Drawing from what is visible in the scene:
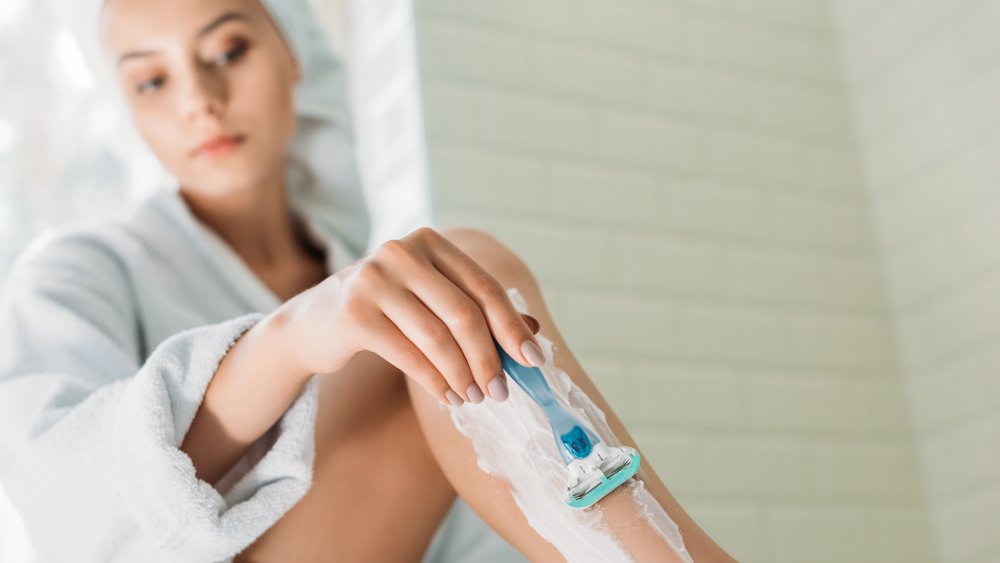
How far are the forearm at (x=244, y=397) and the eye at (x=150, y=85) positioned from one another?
457 millimetres

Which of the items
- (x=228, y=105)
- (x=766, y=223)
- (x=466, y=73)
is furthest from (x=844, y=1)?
(x=228, y=105)

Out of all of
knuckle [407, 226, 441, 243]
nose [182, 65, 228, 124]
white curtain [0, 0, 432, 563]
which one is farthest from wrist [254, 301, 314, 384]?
white curtain [0, 0, 432, 563]

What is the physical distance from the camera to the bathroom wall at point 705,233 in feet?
4.80

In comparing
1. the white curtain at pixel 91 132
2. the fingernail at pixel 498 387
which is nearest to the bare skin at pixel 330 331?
the fingernail at pixel 498 387

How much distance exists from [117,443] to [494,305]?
287mm

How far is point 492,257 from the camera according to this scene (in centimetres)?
81

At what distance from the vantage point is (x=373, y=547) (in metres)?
0.82

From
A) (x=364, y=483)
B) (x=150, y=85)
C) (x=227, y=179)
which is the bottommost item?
(x=364, y=483)

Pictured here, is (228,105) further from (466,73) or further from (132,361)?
(466,73)

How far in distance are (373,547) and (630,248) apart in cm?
81

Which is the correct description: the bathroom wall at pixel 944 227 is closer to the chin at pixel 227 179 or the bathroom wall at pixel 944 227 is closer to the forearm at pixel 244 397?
the chin at pixel 227 179

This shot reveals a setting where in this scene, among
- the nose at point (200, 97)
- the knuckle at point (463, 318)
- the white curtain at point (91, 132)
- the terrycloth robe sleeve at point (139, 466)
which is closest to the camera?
the knuckle at point (463, 318)

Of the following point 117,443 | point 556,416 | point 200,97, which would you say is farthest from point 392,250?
point 200,97

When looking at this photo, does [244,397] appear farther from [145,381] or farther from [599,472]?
[599,472]
